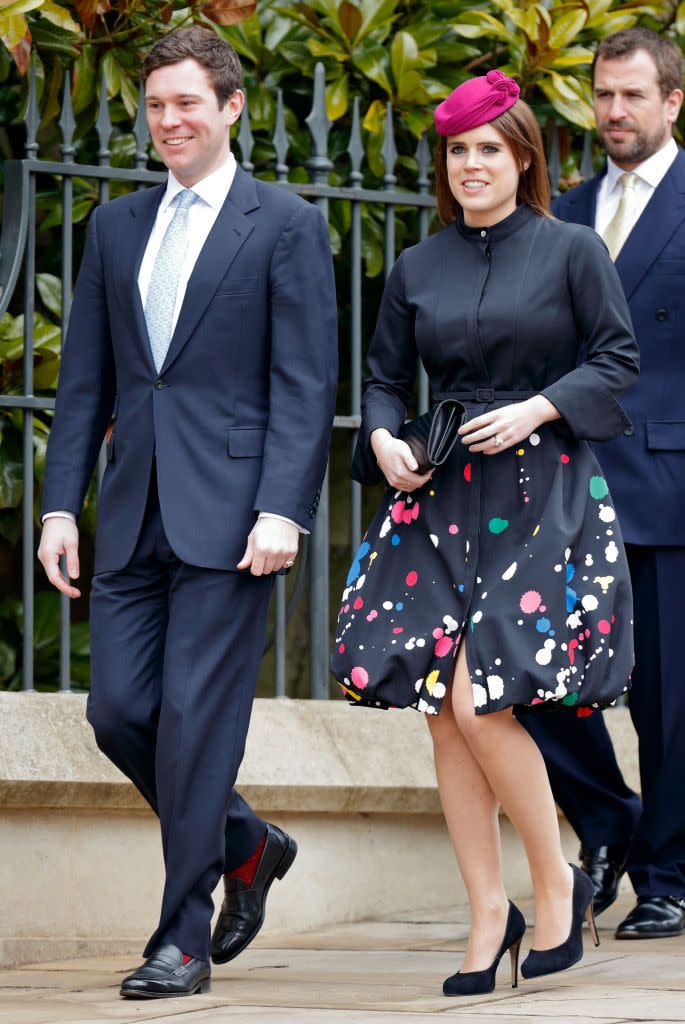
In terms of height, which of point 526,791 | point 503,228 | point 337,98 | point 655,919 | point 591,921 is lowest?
point 655,919

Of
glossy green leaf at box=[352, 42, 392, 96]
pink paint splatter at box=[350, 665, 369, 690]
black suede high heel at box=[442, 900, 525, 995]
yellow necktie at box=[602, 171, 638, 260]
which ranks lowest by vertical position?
black suede high heel at box=[442, 900, 525, 995]

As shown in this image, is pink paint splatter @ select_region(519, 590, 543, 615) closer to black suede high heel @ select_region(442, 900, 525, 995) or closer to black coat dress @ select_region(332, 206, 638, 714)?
black coat dress @ select_region(332, 206, 638, 714)

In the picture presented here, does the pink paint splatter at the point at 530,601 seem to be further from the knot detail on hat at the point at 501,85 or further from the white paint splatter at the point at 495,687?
the knot detail on hat at the point at 501,85

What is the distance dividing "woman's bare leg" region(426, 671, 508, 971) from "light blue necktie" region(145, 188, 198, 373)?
3.18ft

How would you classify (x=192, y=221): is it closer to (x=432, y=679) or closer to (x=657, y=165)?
(x=432, y=679)

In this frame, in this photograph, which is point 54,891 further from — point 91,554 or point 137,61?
point 137,61

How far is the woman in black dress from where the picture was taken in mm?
3775

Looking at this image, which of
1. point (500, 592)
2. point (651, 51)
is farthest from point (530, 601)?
point (651, 51)

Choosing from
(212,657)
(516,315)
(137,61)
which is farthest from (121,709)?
(137,61)

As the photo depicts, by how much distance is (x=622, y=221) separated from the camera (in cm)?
477

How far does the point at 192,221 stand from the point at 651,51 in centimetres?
138

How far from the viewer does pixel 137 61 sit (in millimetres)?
5258

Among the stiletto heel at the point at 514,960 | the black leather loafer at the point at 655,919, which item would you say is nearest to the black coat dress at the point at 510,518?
the stiletto heel at the point at 514,960

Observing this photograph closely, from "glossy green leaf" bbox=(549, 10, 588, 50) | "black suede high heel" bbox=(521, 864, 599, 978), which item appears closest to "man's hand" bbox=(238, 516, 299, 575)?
"black suede high heel" bbox=(521, 864, 599, 978)
